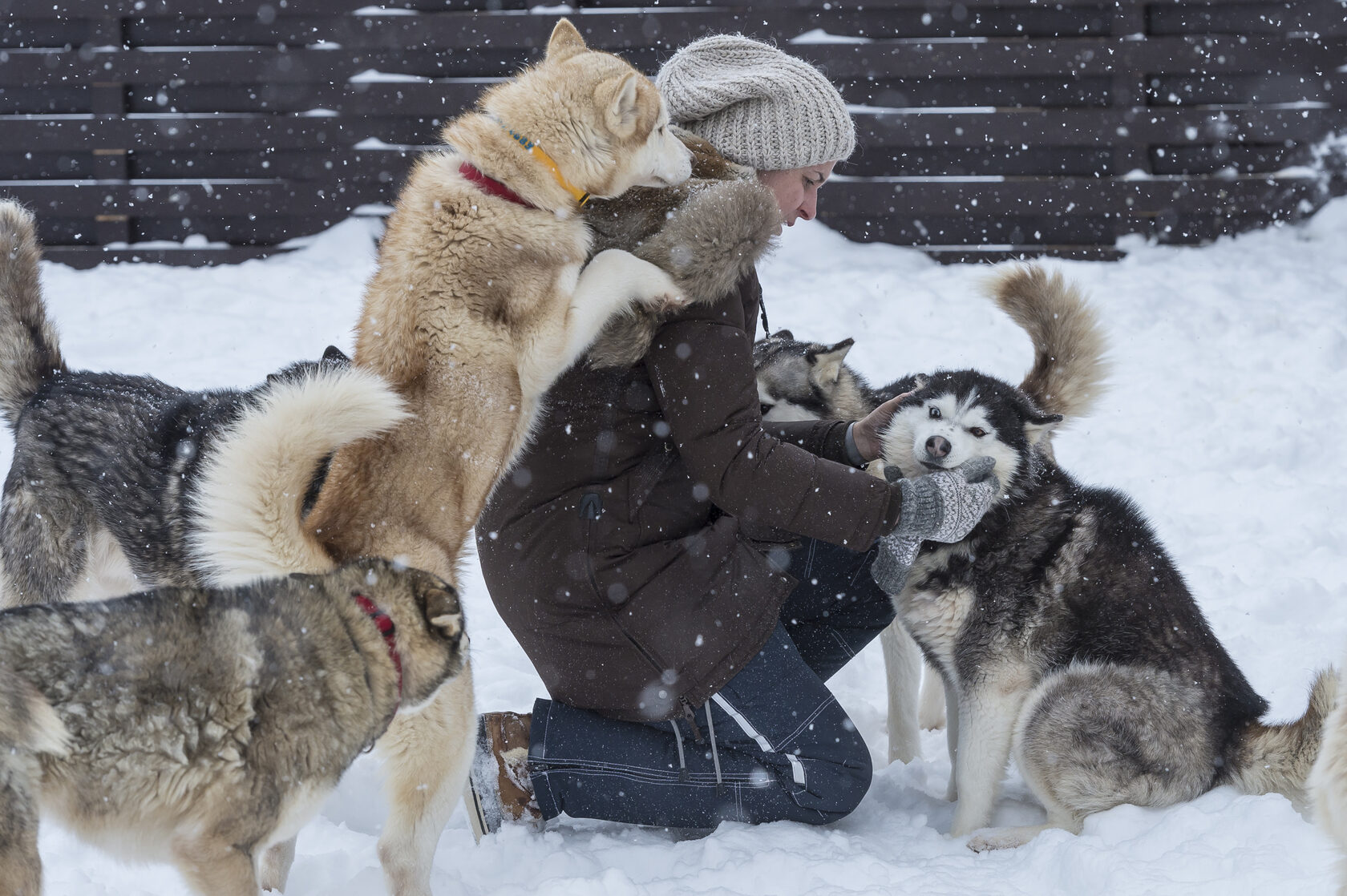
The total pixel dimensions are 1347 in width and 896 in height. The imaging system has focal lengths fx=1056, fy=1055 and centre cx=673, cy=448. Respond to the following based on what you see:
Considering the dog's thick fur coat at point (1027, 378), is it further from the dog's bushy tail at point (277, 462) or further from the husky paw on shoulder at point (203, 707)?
the husky paw on shoulder at point (203, 707)

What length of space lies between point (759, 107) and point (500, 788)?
6.13 ft

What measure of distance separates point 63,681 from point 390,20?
22.8ft

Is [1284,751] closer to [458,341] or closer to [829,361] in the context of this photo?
[829,361]

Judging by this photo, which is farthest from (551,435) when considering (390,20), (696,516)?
(390,20)

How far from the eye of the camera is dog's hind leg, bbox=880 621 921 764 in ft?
10.4

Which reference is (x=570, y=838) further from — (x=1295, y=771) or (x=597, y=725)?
(x=1295, y=771)

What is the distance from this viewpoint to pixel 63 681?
1698mm

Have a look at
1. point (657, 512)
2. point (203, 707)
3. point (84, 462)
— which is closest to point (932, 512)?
point (657, 512)

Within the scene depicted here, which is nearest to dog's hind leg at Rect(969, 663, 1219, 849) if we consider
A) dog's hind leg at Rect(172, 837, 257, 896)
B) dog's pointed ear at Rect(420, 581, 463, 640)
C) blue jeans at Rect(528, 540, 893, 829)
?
blue jeans at Rect(528, 540, 893, 829)

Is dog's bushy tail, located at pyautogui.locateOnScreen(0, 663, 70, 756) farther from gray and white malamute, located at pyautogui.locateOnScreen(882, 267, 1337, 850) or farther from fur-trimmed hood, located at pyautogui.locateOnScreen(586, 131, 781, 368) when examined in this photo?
gray and white malamute, located at pyautogui.locateOnScreen(882, 267, 1337, 850)

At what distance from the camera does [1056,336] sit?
3.24m

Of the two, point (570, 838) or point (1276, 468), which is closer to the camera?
point (570, 838)

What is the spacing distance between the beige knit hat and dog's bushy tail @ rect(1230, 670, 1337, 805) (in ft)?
5.78

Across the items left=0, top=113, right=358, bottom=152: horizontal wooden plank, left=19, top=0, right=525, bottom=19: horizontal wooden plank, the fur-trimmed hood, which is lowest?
left=0, top=113, right=358, bottom=152: horizontal wooden plank
